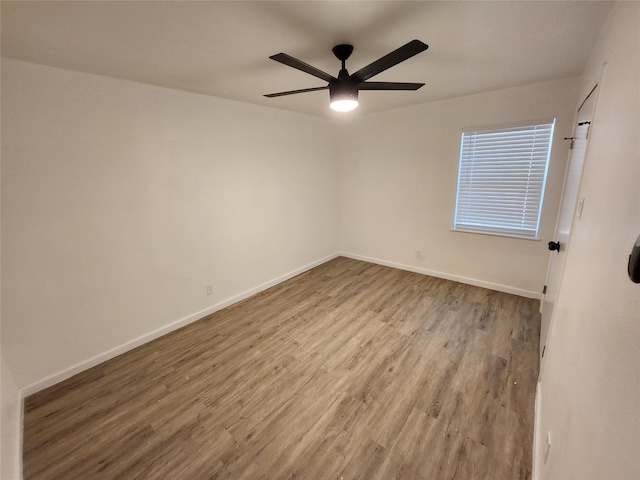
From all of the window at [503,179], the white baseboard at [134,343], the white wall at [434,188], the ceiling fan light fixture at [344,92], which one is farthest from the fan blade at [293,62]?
the white baseboard at [134,343]

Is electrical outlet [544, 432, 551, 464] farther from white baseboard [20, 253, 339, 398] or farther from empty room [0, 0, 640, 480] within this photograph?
white baseboard [20, 253, 339, 398]

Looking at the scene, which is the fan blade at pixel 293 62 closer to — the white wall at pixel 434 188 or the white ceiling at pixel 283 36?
the white ceiling at pixel 283 36

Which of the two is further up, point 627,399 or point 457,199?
point 457,199

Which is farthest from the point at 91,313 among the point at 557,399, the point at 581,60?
the point at 581,60

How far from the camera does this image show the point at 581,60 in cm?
206

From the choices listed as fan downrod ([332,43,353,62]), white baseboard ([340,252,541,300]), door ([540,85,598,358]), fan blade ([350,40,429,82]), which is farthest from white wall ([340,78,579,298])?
fan blade ([350,40,429,82])

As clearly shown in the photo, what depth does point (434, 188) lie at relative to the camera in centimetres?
356

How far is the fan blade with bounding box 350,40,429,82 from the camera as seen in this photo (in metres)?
1.22

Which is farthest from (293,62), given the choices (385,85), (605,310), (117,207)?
(117,207)

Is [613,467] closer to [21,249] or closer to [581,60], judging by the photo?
[581,60]

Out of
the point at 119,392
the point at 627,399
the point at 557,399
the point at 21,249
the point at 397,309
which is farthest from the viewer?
the point at 397,309

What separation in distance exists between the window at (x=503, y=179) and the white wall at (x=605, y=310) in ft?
5.00

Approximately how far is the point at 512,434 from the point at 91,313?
3233 mm

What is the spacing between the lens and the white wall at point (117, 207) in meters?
1.85
